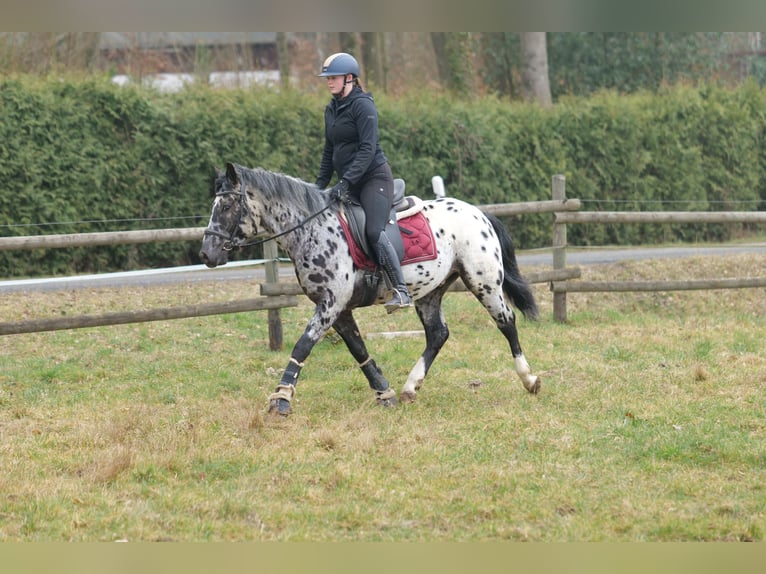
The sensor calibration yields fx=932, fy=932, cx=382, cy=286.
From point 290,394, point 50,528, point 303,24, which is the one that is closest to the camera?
point 303,24

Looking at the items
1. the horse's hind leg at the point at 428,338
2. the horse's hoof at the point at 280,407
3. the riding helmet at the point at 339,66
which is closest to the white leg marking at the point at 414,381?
the horse's hind leg at the point at 428,338

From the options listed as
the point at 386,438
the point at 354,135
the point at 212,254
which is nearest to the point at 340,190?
the point at 354,135

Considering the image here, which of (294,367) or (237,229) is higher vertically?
(237,229)

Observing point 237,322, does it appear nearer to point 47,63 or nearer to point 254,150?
point 254,150

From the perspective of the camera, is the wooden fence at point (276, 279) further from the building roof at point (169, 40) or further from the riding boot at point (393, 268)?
the building roof at point (169, 40)

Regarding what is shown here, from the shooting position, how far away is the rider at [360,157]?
281 inches

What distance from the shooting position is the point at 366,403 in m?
7.73

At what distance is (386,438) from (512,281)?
2507 millimetres

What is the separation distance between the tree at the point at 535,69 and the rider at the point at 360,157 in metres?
15.9

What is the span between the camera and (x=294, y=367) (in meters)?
7.21

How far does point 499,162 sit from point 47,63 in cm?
1024

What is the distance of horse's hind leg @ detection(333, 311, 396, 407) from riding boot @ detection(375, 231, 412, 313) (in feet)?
1.58

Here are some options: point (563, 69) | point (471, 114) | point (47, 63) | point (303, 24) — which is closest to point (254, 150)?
point (471, 114)

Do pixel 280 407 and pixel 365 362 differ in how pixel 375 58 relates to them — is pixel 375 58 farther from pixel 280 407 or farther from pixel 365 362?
pixel 280 407
